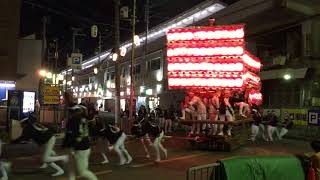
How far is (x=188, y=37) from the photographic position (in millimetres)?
20219

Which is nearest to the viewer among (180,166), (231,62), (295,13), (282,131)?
(180,166)

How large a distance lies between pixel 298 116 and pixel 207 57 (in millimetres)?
10966

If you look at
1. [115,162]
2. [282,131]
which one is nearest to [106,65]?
[282,131]

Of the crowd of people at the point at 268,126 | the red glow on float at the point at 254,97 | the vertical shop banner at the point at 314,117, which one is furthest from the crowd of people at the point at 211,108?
the vertical shop banner at the point at 314,117

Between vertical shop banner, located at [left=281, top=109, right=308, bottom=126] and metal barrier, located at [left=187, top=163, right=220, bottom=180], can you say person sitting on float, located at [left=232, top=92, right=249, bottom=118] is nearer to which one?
vertical shop banner, located at [left=281, top=109, right=308, bottom=126]

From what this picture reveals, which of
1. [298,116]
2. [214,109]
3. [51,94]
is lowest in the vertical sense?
[298,116]

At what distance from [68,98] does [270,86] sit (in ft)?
91.6

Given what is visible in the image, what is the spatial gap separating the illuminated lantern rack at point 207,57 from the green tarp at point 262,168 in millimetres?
11240

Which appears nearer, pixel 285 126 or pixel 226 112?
pixel 226 112

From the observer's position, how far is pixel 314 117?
2497 cm

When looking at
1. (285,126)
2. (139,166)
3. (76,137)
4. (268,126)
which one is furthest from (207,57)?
(76,137)

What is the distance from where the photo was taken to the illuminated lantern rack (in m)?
19.3

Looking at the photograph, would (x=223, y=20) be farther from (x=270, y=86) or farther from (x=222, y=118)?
(x=222, y=118)

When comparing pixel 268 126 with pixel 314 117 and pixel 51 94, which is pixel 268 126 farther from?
pixel 51 94
